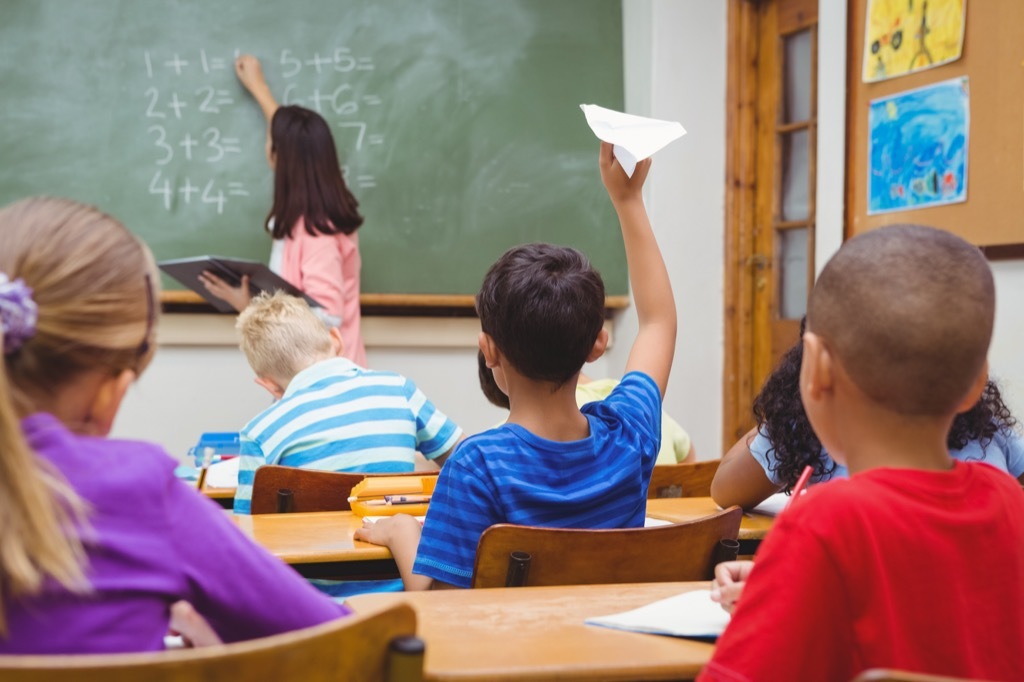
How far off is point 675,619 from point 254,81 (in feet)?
13.5

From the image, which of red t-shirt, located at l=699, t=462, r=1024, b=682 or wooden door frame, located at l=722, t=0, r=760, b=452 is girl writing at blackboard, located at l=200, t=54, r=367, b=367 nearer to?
wooden door frame, located at l=722, t=0, r=760, b=452

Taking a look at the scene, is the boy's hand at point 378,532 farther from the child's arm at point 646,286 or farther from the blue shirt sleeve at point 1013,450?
the blue shirt sleeve at point 1013,450

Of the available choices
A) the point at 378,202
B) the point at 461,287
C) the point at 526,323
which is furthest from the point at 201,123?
the point at 526,323

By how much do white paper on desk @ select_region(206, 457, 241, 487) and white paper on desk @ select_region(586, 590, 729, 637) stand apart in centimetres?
159

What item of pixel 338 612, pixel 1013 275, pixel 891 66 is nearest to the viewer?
pixel 338 612

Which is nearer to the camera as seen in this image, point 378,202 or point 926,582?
point 926,582

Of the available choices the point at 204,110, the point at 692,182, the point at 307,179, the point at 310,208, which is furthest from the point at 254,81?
the point at 692,182

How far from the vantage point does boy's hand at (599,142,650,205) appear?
1.87 m

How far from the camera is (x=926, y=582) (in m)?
1.00

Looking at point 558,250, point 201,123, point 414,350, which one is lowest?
point 414,350

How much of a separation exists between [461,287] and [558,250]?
3.39 m

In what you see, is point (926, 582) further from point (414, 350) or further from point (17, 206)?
point (414, 350)

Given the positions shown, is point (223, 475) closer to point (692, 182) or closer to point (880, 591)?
point (880, 591)

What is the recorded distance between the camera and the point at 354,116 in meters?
5.04
